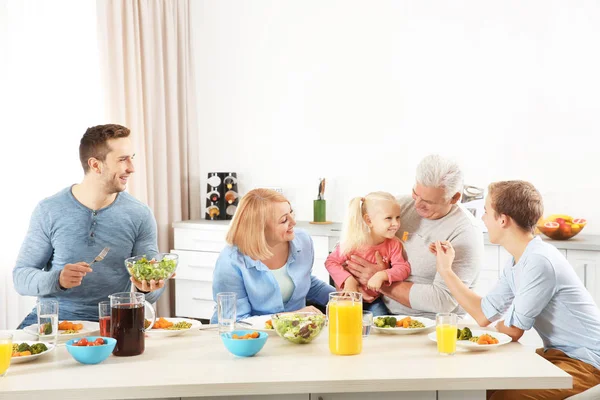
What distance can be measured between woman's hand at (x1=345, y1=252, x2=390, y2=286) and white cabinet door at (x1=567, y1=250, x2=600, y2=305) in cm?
145

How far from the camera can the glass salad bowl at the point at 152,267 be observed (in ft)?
8.28

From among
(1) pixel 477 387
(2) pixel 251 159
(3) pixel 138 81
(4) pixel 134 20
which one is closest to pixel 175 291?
(2) pixel 251 159

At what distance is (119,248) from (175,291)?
6.78 feet

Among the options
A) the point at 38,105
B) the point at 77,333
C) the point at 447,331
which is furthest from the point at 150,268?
the point at 38,105

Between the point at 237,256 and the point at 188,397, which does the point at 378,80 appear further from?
the point at 188,397

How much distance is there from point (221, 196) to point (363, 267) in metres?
2.41

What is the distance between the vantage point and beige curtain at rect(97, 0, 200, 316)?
4.64 metres

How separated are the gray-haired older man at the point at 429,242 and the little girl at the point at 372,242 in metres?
0.04

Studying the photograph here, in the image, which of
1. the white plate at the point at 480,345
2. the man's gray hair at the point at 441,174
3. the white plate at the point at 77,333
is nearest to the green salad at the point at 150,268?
the white plate at the point at 77,333

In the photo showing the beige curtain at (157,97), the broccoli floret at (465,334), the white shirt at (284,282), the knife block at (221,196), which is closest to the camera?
the broccoli floret at (465,334)

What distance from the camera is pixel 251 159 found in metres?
5.40

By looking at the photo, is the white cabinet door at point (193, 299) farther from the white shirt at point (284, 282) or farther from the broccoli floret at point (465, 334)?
the broccoli floret at point (465, 334)

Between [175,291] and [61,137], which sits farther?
[175,291]

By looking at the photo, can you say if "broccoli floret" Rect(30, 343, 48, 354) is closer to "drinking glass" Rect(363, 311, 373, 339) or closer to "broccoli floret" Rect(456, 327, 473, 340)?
"drinking glass" Rect(363, 311, 373, 339)
